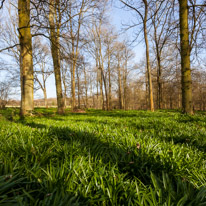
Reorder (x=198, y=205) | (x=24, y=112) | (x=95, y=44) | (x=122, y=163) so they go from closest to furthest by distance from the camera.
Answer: (x=198, y=205) → (x=122, y=163) → (x=24, y=112) → (x=95, y=44)

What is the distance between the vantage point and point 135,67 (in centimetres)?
2409

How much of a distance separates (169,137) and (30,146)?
2396mm

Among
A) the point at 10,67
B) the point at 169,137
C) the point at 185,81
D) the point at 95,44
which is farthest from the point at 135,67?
the point at 169,137

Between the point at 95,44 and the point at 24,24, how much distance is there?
43.8 feet

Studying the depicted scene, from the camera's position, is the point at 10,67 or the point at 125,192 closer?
the point at 125,192

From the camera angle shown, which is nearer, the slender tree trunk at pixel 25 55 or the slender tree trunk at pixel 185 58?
the slender tree trunk at pixel 25 55

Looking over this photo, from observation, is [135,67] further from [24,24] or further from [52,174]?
[52,174]

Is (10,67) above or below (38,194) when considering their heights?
above

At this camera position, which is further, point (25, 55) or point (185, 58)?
point (185, 58)

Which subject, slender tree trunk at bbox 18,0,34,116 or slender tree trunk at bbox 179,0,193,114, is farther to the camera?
slender tree trunk at bbox 179,0,193,114

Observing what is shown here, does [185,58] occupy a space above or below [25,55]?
below

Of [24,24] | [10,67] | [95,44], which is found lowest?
[24,24]

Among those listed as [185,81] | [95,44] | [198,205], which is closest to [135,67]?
[95,44]

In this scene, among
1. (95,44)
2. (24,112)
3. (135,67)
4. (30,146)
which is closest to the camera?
(30,146)
